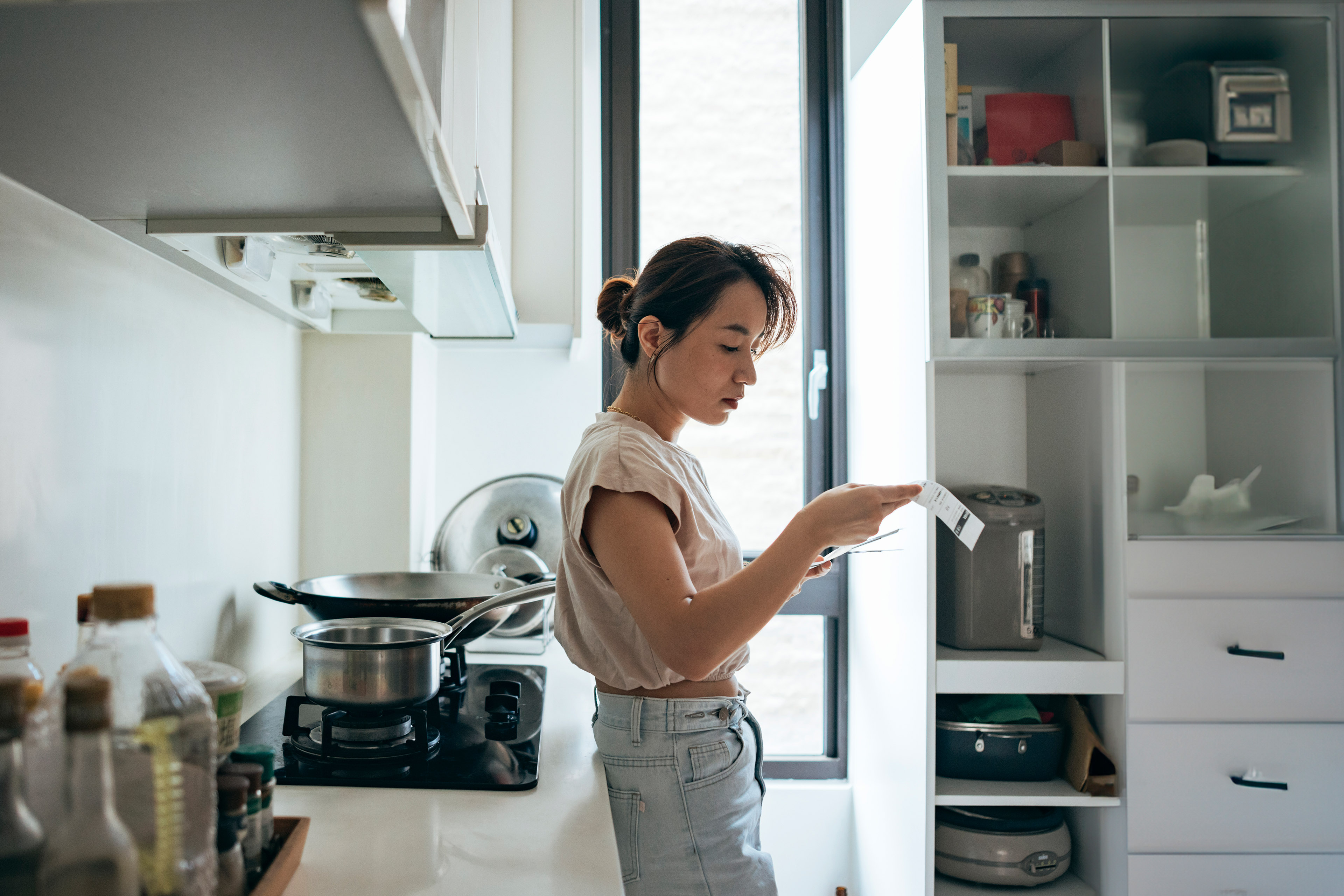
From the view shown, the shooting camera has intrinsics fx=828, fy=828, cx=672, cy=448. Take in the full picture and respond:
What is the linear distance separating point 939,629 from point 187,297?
153 cm

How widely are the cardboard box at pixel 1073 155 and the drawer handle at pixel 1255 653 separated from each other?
39.5 inches

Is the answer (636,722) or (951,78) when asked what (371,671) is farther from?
(951,78)

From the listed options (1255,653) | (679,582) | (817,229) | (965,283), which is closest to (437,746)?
(679,582)

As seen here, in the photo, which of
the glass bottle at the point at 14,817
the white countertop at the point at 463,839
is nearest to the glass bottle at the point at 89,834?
the glass bottle at the point at 14,817

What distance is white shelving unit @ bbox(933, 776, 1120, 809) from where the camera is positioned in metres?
1.61

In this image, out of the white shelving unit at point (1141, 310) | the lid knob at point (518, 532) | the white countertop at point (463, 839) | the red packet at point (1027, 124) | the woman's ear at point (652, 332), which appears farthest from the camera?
the lid knob at point (518, 532)

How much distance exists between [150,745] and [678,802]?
0.75 metres

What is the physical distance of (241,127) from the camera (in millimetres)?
599

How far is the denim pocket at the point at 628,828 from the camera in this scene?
1053 millimetres

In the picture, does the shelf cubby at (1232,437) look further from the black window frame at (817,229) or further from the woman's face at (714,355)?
the woman's face at (714,355)

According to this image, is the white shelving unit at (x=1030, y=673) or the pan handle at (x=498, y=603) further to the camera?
the white shelving unit at (x=1030, y=673)

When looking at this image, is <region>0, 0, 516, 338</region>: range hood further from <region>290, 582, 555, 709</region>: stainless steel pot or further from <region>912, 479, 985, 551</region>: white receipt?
<region>912, 479, 985, 551</region>: white receipt

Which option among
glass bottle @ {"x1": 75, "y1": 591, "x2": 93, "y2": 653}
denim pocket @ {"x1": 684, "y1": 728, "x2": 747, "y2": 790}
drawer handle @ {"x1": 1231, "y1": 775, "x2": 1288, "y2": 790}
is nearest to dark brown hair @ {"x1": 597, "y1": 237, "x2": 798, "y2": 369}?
denim pocket @ {"x1": 684, "y1": 728, "x2": 747, "y2": 790}

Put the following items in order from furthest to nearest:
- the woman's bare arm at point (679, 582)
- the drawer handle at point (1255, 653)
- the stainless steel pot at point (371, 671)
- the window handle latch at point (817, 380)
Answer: the window handle latch at point (817, 380) < the drawer handle at point (1255, 653) < the stainless steel pot at point (371, 671) < the woman's bare arm at point (679, 582)
